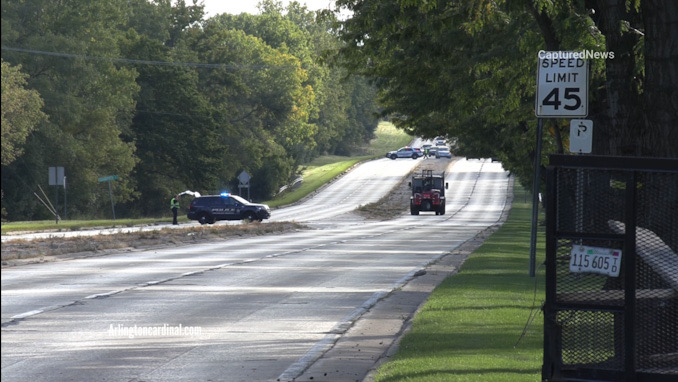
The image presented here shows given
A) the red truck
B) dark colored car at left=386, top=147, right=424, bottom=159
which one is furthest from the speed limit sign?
dark colored car at left=386, top=147, right=424, bottom=159

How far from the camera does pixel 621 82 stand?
38.4 ft

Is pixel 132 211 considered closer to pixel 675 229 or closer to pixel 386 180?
pixel 386 180

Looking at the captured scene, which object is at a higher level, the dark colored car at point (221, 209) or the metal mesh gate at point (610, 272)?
the metal mesh gate at point (610, 272)

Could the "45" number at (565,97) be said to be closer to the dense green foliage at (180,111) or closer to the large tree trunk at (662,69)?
the large tree trunk at (662,69)

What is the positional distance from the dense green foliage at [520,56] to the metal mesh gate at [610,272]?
2880 millimetres

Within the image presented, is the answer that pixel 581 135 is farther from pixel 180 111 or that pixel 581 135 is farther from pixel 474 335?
pixel 180 111

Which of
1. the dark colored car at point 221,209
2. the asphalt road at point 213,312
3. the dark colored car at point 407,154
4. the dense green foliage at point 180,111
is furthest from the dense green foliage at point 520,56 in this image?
the dark colored car at point 407,154

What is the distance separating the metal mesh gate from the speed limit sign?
507 centimetres

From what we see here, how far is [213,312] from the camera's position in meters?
16.1

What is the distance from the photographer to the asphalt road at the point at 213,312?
36.7 feet

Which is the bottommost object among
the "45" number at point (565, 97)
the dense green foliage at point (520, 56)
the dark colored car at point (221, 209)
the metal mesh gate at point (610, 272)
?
the dark colored car at point (221, 209)

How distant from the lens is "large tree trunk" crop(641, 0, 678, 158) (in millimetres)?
10031

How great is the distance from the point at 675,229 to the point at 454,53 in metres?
15.1

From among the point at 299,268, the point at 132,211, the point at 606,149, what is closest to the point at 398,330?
the point at 606,149
